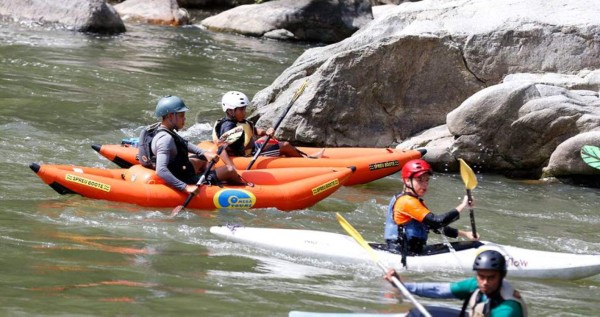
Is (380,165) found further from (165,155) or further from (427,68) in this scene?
(165,155)

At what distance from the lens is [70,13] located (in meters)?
21.5

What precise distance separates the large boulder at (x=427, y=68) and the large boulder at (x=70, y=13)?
9.83 meters

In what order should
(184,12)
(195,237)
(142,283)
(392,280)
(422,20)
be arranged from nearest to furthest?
(392,280) → (142,283) → (195,237) → (422,20) → (184,12)

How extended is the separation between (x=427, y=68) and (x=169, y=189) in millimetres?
4362

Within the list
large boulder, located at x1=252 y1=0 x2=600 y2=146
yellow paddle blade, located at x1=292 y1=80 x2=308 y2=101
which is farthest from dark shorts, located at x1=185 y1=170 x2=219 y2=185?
large boulder, located at x1=252 y1=0 x2=600 y2=146

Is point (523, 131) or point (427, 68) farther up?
point (427, 68)

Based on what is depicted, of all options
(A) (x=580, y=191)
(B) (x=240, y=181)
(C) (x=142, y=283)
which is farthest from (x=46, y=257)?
(A) (x=580, y=191)

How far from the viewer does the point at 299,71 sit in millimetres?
13227

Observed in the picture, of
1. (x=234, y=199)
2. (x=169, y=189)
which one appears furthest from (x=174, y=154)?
(x=234, y=199)

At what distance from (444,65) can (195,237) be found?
16.8 ft

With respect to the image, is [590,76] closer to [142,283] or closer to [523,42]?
[523,42]

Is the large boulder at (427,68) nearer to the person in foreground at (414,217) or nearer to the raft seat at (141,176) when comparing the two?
the raft seat at (141,176)

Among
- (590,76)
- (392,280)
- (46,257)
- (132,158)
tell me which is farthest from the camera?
(590,76)

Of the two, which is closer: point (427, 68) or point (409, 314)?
point (409, 314)
